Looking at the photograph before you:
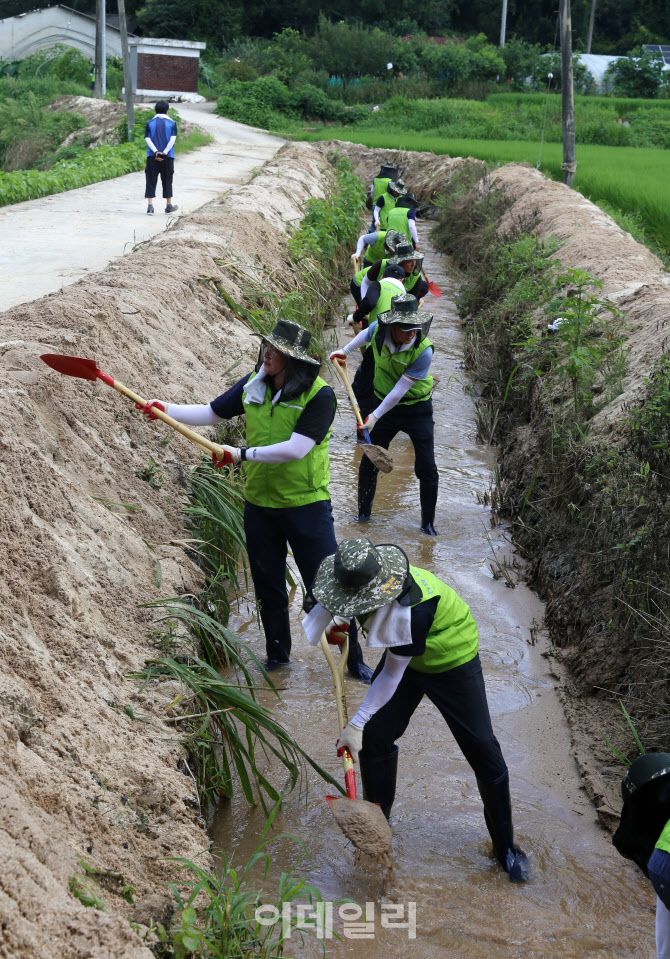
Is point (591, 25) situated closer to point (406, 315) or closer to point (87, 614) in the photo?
Result: point (406, 315)

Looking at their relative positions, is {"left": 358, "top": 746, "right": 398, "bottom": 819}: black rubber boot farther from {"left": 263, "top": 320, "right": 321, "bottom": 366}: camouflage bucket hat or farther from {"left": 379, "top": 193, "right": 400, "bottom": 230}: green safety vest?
{"left": 379, "top": 193, "right": 400, "bottom": 230}: green safety vest

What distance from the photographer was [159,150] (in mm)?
13555

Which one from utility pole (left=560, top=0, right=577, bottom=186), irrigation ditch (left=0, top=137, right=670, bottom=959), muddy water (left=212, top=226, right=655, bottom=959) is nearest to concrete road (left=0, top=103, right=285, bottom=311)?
irrigation ditch (left=0, top=137, right=670, bottom=959)

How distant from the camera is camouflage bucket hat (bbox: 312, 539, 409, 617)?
3.34 m

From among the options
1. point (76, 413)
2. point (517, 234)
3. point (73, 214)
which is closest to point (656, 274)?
point (517, 234)

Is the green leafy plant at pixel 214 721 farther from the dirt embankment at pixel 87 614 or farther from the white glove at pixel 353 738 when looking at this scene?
the white glove at pixel 353 738

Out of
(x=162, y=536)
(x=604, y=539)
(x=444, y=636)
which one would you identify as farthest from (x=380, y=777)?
(x=604, y=539)

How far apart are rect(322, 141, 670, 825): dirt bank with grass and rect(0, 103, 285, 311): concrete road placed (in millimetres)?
4583

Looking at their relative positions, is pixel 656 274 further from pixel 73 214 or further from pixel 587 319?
pixel 73 214

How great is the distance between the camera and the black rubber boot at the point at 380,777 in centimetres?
391

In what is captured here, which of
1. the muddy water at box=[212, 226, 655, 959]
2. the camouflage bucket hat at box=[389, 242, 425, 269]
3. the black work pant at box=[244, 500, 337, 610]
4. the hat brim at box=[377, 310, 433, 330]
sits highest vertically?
the camouflage bucket hat at box=[389, 242, 425, 269]

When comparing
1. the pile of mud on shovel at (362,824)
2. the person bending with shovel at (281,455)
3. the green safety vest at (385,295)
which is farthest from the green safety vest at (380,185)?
the pile of mud on shovel at (362,824)

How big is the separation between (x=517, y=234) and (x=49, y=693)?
10.4m

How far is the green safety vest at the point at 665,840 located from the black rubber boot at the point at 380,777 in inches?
69.6
